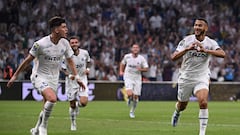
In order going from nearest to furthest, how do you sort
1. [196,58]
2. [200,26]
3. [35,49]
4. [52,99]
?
[52,99]
[35,49]
[200,26]
[196,58]

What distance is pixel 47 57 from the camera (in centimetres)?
1622

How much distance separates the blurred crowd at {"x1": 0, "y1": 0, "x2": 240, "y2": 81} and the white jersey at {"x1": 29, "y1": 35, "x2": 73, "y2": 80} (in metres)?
22.1

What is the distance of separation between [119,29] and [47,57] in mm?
26880

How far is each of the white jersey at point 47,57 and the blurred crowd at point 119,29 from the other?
22051 mm

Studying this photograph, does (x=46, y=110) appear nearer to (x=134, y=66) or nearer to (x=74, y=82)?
(x=74, y=82)

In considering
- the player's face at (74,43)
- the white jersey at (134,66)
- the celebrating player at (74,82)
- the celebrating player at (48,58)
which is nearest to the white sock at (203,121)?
the celebrating player at (48,58)

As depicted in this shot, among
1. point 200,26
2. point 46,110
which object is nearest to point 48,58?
point 46,110

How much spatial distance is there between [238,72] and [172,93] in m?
4.57

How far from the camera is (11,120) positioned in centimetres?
2284

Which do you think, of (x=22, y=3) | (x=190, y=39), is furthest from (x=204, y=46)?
(x=22, y=3)

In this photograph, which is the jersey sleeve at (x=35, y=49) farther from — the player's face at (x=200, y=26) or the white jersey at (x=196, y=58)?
the player's face at (x=200, y=26)

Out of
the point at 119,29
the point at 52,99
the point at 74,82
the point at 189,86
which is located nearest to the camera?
the point at 52,99

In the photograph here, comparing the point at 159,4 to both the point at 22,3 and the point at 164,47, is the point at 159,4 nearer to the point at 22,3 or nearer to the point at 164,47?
the point at 164,47

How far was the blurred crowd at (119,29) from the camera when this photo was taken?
133 ft
